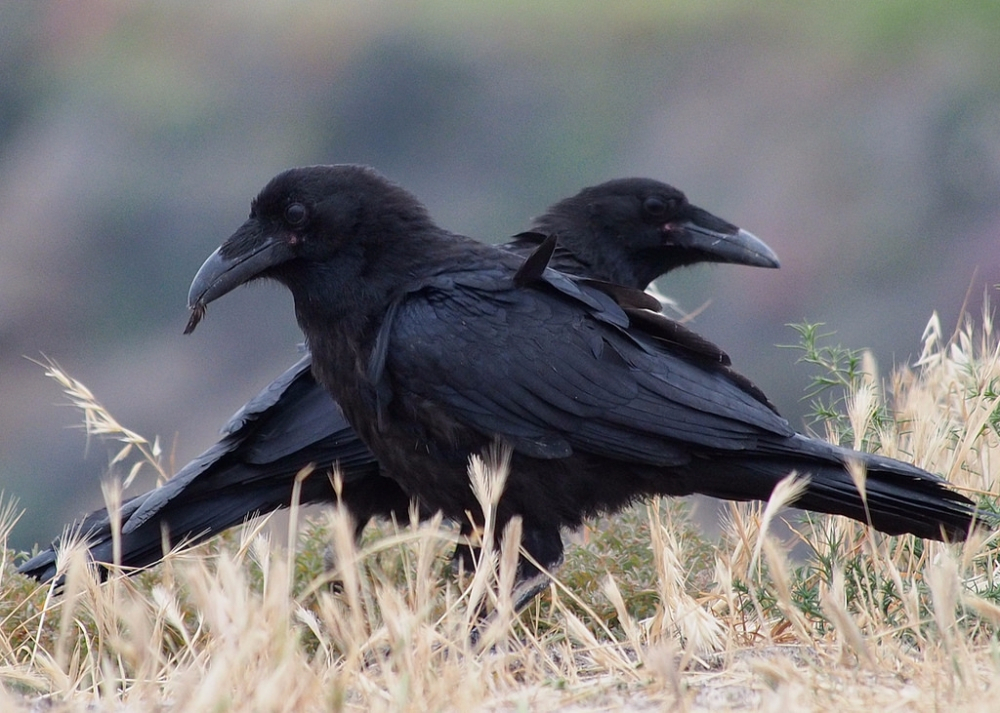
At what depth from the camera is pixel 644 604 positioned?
457cm

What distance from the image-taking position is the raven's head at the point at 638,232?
19.6 feet

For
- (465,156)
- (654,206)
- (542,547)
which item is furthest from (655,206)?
(465,156)

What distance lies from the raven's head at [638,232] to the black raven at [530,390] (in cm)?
130

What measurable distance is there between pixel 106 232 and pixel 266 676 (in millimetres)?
10248

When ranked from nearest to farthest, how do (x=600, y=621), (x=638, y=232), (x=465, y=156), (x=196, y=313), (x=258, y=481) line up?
Result: (x=600, y=621), (x=196, y=313), (x=258, y=481), (x=638, y=232), (x=465, y=156)

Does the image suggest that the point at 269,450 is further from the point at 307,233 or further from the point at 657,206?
the point at 657,206

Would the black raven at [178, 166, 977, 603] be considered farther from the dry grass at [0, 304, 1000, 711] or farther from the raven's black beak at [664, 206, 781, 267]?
the raven's black beak at [664, 206, 781, 267]

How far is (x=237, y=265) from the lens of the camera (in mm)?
4703

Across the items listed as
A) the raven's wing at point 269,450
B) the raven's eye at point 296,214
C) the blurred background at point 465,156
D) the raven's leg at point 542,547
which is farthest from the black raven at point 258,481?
the blurred background at point 465,156

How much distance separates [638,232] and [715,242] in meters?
0.35

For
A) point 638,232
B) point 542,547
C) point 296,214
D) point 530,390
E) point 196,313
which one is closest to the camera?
point 530,390

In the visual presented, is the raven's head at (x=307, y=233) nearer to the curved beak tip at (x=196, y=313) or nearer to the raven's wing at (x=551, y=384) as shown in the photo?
the curved beak tip at (x=196, y=313)

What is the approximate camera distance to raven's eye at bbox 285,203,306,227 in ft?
15.4

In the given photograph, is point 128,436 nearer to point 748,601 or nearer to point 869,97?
point 748,601
